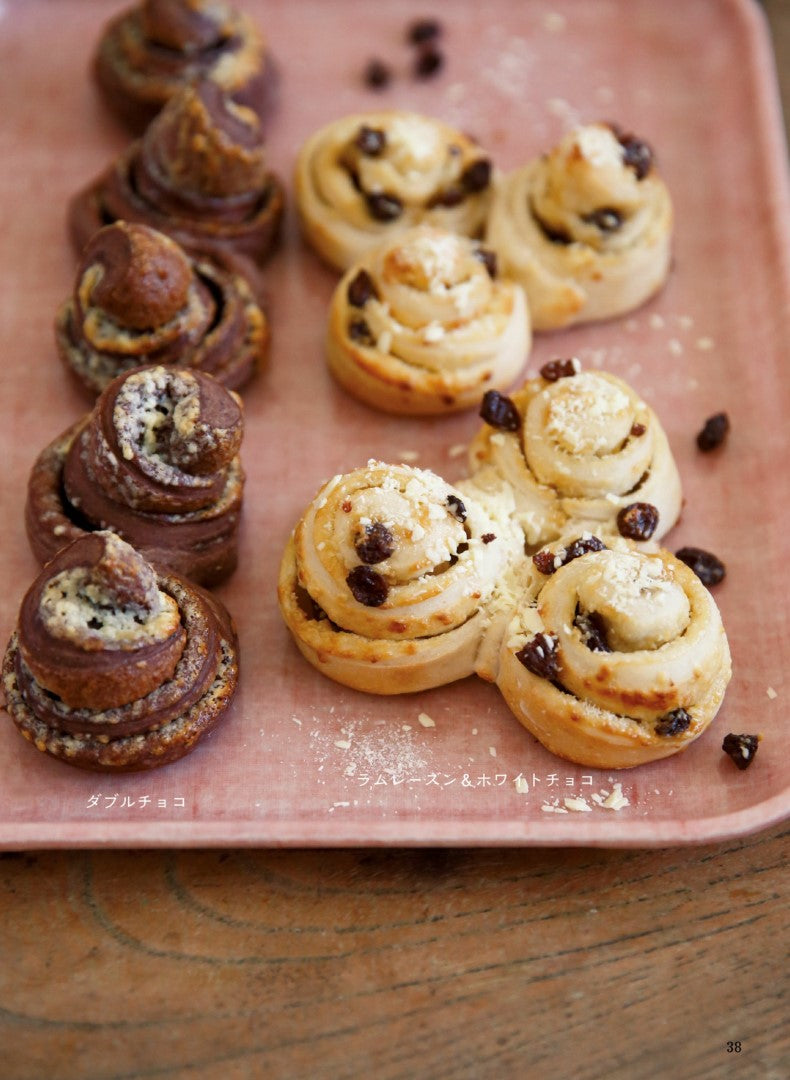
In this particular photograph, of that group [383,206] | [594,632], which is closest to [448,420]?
[383,206]

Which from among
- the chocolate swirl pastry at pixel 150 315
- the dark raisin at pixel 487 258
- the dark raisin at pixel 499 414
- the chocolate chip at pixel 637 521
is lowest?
the chocolate swirl pastry at pixel 150 315

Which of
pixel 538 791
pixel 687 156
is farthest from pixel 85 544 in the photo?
pixel 687 156

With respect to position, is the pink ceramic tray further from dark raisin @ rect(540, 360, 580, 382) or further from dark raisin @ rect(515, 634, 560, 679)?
dark raisin @ rect(540, 360, 580, 382)

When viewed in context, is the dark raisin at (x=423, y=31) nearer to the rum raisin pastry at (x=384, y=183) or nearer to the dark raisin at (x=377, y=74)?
the dark raisin at (x=377, y=74)

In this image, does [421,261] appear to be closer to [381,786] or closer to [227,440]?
[227,440]

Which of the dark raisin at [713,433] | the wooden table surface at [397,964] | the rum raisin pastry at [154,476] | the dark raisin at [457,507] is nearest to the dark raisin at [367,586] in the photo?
the dark raisin at [457,507]

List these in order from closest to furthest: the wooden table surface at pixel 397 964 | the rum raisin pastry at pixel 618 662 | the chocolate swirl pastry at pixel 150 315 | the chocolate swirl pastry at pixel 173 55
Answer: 1. the wooden table surface at pixel 397 964
2. the rum raisin pastry at pixel 618 662
3. the chocolate swirl pastry at pixel 150 315
4. the chocolate swirl pastry at pixel 173 55

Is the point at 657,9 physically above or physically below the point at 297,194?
above
